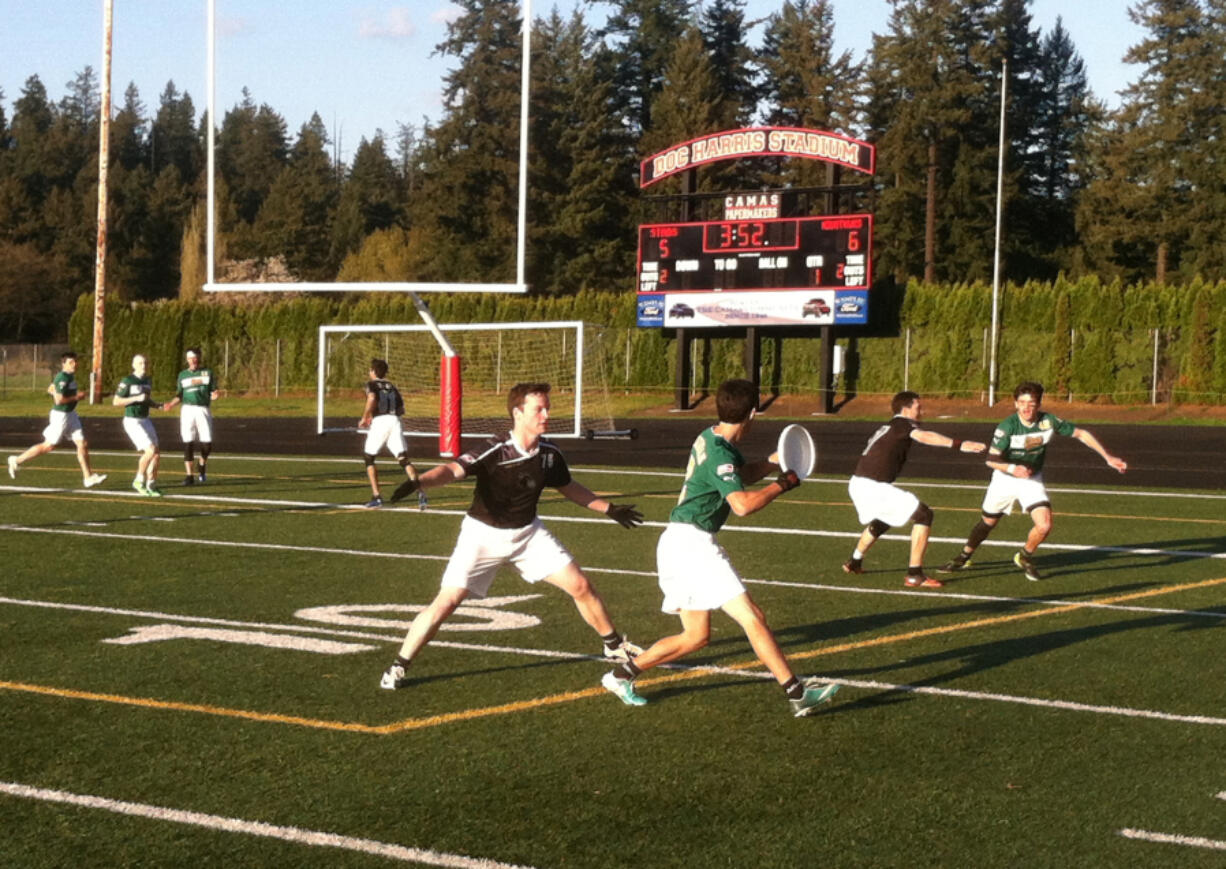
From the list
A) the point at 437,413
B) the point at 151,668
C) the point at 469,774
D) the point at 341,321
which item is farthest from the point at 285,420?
Answer: the point at 469,774

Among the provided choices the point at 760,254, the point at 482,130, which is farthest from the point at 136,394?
the point at 760,254

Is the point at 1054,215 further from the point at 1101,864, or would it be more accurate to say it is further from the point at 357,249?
the point at 1101,864

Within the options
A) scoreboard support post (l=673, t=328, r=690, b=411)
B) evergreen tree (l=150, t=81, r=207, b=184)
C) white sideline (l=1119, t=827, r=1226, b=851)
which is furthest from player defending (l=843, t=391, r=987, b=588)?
evergreen tree (l=150, t=81, r=207, b=184)

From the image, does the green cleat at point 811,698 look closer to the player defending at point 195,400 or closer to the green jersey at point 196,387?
the player defending at point 195,400

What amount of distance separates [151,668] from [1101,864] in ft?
18.1

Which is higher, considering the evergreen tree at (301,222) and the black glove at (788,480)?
the evergreen tree at (301,222)

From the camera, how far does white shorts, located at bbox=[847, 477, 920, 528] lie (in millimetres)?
13000

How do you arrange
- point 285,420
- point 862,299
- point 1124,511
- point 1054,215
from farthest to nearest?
1. point 1054,215
2. point 285,420
3. point 862,299
4. point 1124,511

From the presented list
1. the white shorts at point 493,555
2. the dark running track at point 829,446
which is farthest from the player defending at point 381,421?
the white shorts at point 493,555

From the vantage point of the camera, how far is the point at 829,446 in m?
32.0

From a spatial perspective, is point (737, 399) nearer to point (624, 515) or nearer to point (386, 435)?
point (624, 515)

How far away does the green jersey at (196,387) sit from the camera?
70.0 feet

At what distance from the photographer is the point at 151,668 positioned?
29.3ft

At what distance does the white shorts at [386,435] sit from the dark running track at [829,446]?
22.0 ft
